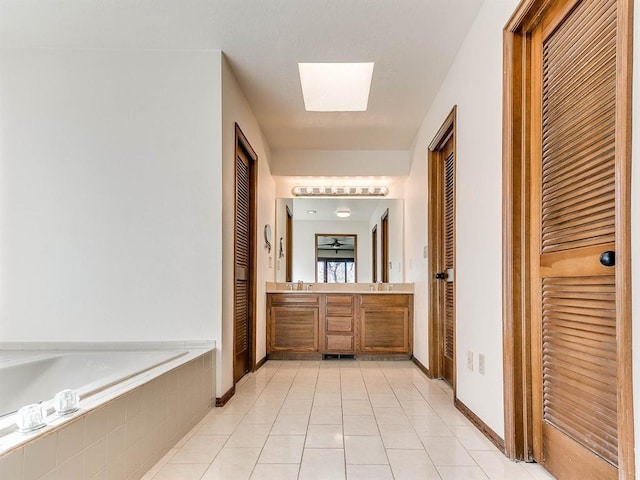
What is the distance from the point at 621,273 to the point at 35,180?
322 cm

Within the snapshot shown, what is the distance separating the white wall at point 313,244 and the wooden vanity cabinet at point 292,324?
0.56 m

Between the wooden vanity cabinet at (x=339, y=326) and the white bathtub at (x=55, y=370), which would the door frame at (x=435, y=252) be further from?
the white bathtub at (x=55, y=370)

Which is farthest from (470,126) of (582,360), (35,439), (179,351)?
(35,439)

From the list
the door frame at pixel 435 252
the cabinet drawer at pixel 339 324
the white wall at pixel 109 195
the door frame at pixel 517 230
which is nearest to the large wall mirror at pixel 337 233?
the cabinet drawer at pixel 339 324

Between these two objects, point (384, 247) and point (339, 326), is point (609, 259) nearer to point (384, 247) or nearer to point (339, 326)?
point (339, 326)

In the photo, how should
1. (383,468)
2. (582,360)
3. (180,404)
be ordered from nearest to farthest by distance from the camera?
(582,360) → (383,468) → (180,404)

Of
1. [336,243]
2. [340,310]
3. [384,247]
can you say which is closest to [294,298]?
[340,310]

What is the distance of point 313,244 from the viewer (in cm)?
559

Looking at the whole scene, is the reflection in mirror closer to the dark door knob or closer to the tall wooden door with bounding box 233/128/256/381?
the tall wooden door with bounding box 233/128/256/381

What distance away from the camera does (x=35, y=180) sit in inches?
119

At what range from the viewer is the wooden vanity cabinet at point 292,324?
495 centimetres

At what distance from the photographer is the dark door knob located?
1.45m

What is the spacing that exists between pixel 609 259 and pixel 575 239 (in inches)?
11.8

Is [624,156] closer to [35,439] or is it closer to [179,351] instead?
[35,439]
